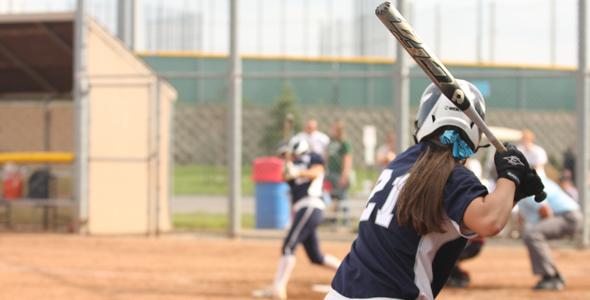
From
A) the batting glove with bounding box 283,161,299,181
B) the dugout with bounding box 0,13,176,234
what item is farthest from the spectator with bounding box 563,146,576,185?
the batting glove with bounding box 283,161,299,181

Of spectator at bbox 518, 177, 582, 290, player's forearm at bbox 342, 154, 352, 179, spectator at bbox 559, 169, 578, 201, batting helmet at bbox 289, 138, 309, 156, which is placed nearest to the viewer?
batting helmet at bbox 289, 138, 309, 156

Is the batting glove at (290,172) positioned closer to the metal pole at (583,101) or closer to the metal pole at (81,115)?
the metal pole at (583,101)

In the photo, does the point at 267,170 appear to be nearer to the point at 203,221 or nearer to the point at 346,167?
the point at 346,167

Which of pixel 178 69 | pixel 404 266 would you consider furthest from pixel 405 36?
pixel 178 69

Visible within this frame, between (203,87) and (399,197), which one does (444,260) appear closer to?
(399,197)

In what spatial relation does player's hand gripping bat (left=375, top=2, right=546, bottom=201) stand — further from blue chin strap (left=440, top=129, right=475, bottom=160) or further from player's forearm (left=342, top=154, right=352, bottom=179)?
player's forearm (left=342, top=154, right=352, bottom=179)

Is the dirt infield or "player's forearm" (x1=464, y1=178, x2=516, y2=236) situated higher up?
"player's forearm" (x1=464, y1=178, x2=516, y2=236)

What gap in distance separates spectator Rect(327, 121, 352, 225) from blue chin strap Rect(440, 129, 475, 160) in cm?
1326

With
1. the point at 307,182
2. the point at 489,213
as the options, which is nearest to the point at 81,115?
the point at 307,182

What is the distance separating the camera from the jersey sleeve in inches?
142

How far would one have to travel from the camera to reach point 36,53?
19844 millimetres

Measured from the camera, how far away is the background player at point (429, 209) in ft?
11.9

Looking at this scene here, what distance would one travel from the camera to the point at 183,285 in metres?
11.4

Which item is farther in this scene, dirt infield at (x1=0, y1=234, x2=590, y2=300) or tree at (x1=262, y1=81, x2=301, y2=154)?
tree at (x1=262, y1=81, x2=301, y2=154)
